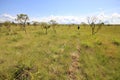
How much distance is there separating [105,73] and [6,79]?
10.7 m

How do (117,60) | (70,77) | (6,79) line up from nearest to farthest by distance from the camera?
(6,79) < (70,77) < (117,60)

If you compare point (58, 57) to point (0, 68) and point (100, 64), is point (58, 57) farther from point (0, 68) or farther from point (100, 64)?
point (0, 68)

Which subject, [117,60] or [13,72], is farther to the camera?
[117,60]

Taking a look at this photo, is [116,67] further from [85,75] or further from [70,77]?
[70,77]

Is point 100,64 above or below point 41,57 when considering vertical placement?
below

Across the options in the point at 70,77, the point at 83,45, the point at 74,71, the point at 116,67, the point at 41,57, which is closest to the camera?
the point at 70,77

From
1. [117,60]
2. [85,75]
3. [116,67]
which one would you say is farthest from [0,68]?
[117,60]

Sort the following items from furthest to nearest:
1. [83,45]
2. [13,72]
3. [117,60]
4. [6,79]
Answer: [83,45], [117,60], [13,72], [6,79]

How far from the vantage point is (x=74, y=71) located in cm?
1565

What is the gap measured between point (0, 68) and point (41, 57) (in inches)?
185

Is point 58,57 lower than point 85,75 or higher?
higher

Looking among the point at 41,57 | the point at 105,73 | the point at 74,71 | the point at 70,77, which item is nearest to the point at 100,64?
the point at 105,73

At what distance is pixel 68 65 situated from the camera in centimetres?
1645

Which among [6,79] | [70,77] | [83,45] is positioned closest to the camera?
[6,79]
